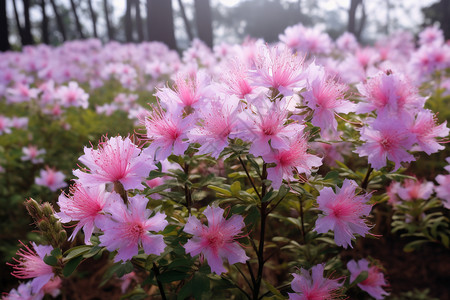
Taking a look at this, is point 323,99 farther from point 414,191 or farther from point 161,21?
point 161,21

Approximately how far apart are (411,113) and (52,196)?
2902 millimetres

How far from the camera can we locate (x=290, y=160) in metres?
1.16

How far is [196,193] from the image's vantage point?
1.57m

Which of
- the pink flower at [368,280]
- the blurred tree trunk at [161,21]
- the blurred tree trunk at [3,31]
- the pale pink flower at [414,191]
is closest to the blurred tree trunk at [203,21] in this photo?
the blurred tree trunk at [161,21]

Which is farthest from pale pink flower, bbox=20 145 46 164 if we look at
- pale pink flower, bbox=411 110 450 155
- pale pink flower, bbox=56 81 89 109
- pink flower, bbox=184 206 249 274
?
pale pink flower, bbox=411 110 450 155

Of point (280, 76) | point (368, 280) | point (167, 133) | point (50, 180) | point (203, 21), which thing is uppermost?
point (203, 21)

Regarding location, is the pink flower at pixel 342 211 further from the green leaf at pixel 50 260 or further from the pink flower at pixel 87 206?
the green leaf at pixel 50 260

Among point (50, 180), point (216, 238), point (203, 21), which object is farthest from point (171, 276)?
point (203, 21)

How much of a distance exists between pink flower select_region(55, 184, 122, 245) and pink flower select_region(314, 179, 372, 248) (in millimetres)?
677

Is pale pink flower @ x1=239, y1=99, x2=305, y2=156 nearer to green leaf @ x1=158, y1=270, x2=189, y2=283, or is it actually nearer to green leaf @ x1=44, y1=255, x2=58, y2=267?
green leaf @ x1=158, y1=270, x2=189, y2=283

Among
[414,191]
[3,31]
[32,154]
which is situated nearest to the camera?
[414,191]

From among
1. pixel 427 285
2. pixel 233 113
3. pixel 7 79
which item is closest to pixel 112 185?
pixel 233 113

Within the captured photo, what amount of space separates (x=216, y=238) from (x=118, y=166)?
0.40m

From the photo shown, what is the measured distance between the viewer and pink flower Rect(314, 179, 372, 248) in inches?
46.9
